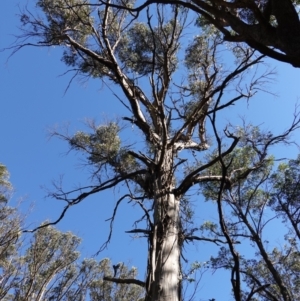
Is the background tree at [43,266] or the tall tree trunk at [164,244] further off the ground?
the background tree at [43,266]

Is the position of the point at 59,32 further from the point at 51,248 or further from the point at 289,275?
the point at 289,275

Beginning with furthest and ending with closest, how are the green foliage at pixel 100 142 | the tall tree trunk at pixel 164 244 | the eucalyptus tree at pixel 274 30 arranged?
the green foliage at pixel 100 142, the tall tree trunk at pixel 164 244, the eucalyptus tree at pixel 274 30

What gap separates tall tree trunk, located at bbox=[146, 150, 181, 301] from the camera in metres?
2.80

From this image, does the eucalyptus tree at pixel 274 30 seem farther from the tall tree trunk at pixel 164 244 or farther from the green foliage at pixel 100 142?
the green foliage at pixel 100 142

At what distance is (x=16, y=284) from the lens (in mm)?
9352

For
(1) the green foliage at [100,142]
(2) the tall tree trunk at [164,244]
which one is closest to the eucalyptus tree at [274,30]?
(2) the tall tree trunk at [164,244]

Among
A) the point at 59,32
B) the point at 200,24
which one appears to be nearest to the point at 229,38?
the point at 200,24

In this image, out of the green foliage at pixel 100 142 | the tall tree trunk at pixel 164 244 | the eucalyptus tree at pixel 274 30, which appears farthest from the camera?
the green foliage at pixel 100 142

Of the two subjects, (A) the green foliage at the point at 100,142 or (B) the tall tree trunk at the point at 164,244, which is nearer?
(B) the tall tree trunk at the point at 164,244

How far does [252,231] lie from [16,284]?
19.3ft

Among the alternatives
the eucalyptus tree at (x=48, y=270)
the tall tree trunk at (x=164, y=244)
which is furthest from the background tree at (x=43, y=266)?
the tall tree trunk at (x=164, y=244)

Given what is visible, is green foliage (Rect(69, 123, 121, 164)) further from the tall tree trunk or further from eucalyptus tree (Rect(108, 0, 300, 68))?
eucalyptus tree (Rect(108, 0, 300, 68))

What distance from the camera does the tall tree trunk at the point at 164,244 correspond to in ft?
9.19

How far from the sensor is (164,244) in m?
3.21
